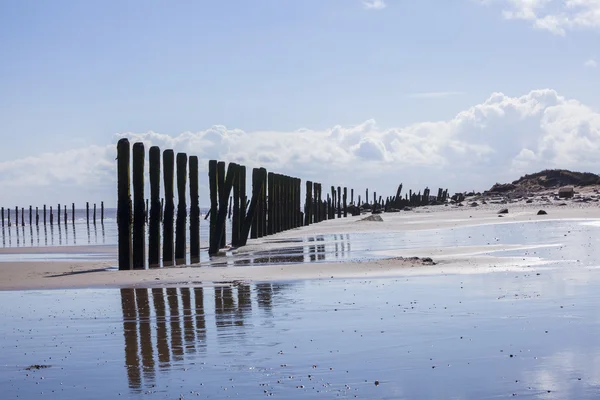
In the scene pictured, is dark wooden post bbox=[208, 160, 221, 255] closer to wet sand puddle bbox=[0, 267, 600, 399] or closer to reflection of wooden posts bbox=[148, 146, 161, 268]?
reflection of wooden posts bbox=[148, 146, 161, 268]

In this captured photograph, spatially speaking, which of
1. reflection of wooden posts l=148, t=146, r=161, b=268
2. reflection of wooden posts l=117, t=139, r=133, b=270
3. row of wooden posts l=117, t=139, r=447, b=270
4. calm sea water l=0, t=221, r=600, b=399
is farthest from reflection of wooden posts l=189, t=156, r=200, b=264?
calm sea water l=0, t=221, r=600, b=399

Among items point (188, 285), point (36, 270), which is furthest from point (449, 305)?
point (36, 270)

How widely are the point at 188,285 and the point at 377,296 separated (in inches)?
156

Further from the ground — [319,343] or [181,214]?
[181,214]

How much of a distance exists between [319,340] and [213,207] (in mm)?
16369

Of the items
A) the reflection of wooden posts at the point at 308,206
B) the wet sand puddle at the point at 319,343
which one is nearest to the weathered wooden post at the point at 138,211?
the wet sand puddle at the point at 319,343

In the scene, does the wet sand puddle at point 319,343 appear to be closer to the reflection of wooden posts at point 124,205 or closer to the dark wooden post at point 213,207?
the reflection of wooden posts at point 124,205

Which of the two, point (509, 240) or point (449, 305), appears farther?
point (509, 240)

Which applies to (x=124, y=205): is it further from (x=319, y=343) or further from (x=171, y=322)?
(x=319, y=343)

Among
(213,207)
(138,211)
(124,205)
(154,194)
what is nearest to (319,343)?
(124,205)

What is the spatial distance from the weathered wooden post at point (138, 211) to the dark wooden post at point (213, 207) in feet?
15.9

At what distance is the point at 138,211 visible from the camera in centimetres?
1909

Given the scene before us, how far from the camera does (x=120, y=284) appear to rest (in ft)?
49.2

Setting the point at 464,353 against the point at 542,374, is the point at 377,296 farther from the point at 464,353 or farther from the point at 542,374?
the point at 542,374
